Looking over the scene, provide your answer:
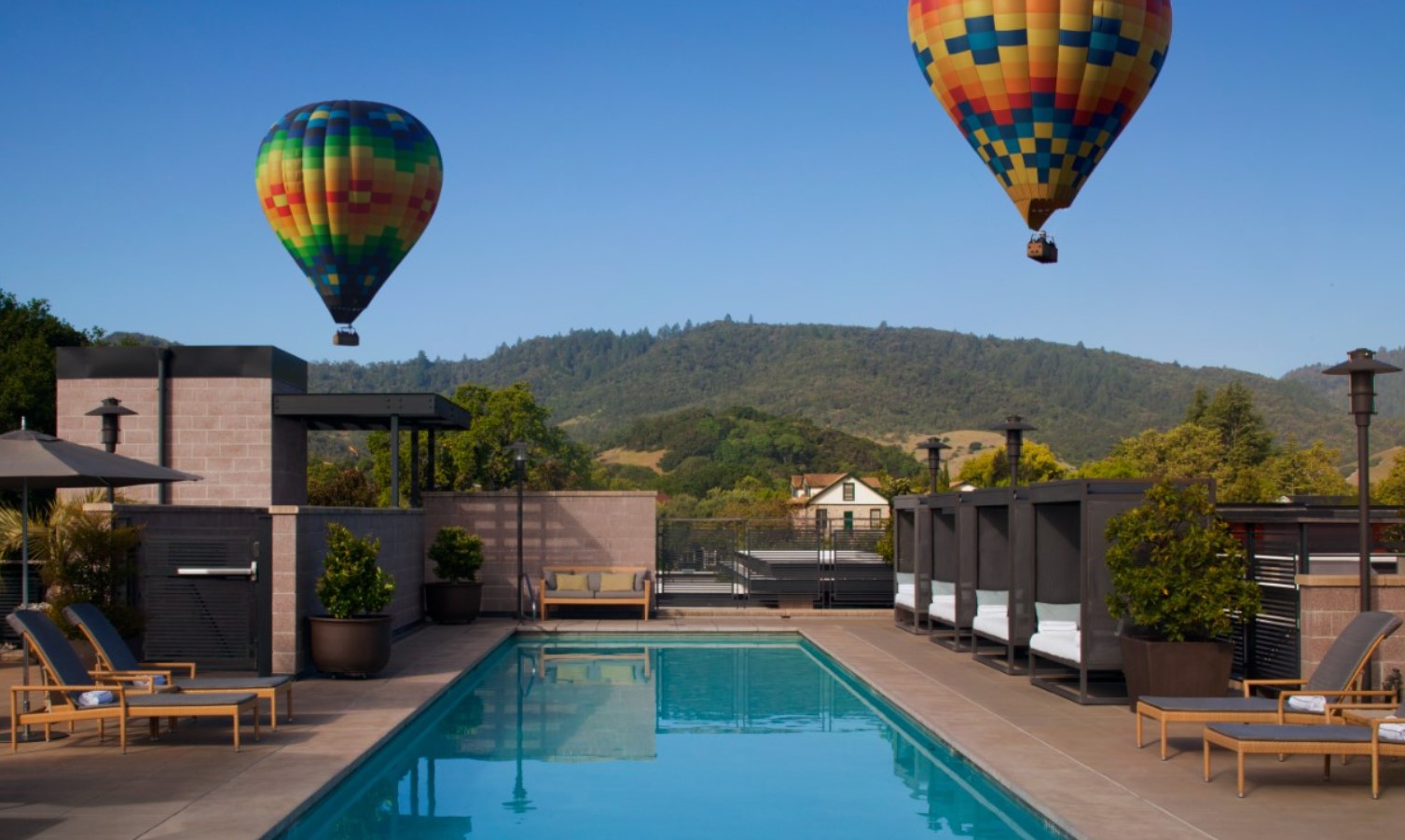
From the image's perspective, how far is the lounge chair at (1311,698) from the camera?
9062mm

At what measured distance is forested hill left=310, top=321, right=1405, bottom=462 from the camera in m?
125

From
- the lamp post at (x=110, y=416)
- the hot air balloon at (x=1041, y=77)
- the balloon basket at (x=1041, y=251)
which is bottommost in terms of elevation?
the lamp post at (x=110, y=416)

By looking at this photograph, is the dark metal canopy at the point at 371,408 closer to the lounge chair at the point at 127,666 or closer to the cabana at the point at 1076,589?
the lounge chair at the point at 127,666

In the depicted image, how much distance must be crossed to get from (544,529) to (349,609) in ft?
30.6

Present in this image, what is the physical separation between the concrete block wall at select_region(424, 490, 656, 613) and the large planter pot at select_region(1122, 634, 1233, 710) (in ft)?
41.8

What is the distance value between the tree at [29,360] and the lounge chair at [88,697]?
25415 mm

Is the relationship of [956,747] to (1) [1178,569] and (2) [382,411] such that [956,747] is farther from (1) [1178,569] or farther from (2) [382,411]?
(2) [382,411]

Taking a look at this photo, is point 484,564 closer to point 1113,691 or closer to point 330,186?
point 330,186

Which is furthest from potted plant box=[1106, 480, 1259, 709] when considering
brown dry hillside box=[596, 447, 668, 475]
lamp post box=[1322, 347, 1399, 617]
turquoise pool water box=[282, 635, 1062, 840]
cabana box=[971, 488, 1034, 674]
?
brown dry hillside box=[596, 447, 668, 475]

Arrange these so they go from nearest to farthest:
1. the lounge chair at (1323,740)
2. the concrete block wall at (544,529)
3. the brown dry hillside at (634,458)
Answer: the lounge chair at (1323,740) → the concrete block wall at (544,529) → the brown dry hillside at (634,458)

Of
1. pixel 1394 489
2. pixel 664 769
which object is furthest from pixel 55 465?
pixel 1394 489

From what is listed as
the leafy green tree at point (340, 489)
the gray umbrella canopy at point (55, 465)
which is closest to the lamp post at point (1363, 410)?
the gray umbrella canopy at point (55, 465)

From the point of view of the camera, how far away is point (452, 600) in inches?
814

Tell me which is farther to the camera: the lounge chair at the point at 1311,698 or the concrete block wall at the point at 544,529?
the concrete block wall at the point at 544,529
